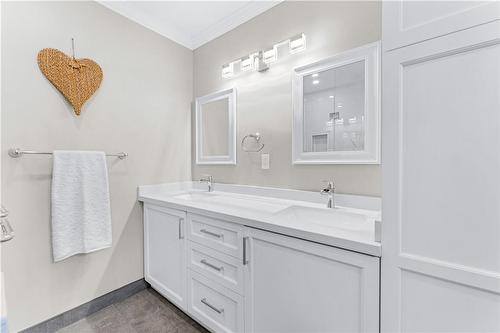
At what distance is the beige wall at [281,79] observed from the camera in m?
1.38

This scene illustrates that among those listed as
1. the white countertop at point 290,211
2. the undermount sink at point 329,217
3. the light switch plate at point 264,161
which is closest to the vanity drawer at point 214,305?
the white countertop at point 290,211

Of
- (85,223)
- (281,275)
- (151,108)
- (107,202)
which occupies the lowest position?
(281,275)

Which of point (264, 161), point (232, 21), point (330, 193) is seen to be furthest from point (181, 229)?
point (232, 21)

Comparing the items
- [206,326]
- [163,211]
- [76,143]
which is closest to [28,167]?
[76,143]

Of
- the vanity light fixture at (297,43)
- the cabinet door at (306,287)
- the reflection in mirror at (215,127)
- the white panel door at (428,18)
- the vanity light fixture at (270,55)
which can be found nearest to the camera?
the white panel door at (428,18)

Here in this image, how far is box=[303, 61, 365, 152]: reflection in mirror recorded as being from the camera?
4.52ft

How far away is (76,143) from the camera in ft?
5.26

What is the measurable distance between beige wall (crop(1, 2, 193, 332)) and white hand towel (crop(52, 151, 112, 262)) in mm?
97

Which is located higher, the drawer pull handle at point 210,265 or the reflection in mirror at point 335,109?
the reflection in mirror at point 335,109

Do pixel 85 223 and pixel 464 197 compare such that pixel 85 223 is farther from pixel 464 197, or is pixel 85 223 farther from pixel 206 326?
pixel 464 197

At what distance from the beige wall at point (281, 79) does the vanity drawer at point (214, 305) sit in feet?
2.76

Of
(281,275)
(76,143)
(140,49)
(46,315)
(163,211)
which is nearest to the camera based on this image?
→ (281,275)

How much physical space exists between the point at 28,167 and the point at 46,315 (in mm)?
992

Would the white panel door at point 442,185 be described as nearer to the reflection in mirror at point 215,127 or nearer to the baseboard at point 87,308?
the reflection in mirror at point 215,127
